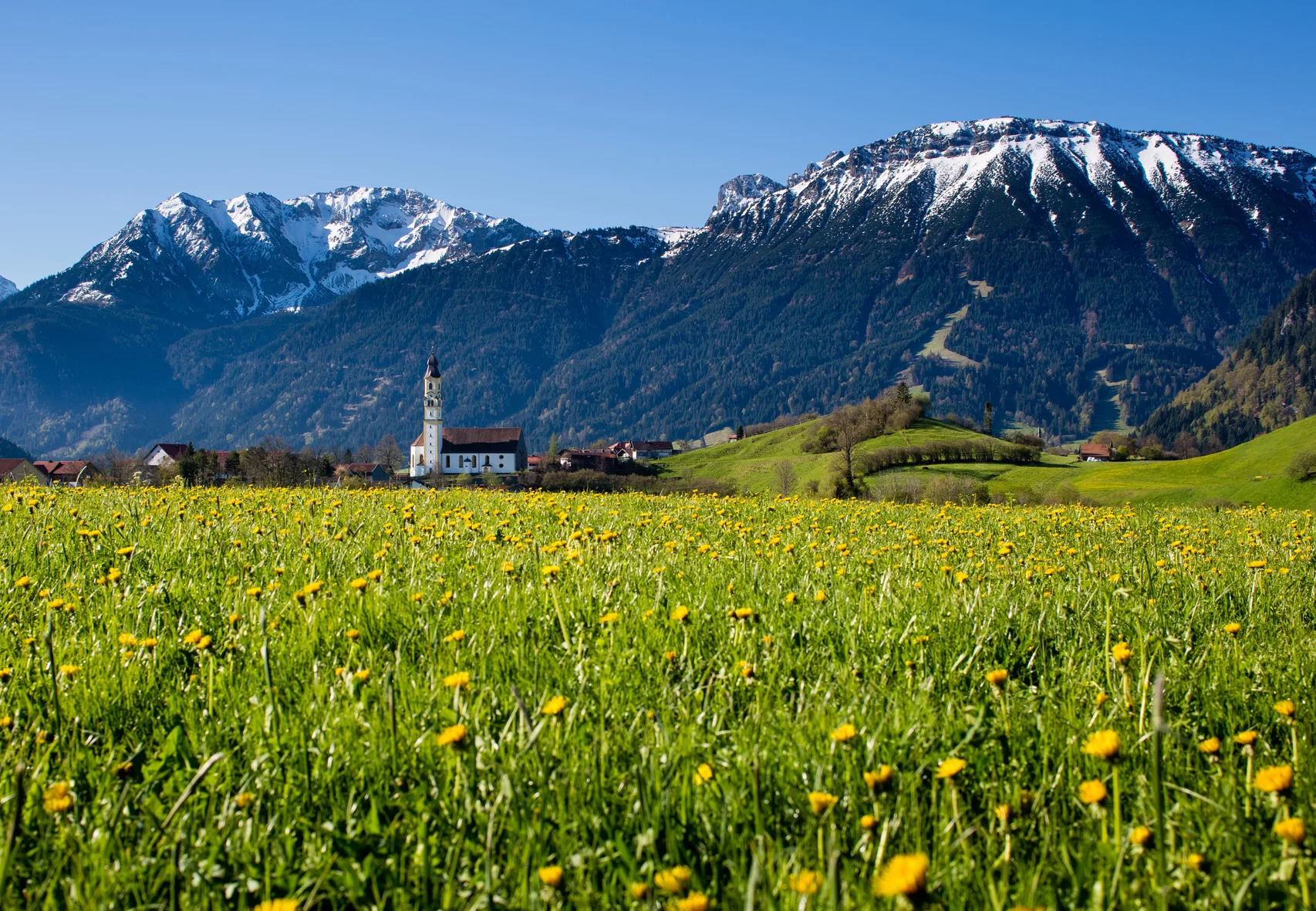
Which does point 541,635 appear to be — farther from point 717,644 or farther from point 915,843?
point 915,843

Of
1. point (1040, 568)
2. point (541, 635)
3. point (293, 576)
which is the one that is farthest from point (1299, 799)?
point (293, 576)

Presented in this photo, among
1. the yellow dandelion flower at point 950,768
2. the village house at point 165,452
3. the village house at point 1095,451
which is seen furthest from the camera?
the village house at point 1095,451

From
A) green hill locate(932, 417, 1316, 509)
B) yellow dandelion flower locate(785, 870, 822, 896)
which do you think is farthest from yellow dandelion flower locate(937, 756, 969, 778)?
green hill locate(932, 417, 1316, 509)

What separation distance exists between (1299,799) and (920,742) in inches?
40.6

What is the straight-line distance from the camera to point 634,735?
2.54 m

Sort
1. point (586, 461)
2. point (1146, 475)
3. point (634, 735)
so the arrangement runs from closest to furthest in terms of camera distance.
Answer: point (634, 735) < point (1146, 475) < point (586, 461)

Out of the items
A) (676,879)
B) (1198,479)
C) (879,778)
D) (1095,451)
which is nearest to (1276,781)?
(879,778)

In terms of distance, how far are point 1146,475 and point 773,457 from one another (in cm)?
6372

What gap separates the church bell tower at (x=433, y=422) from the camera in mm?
164500

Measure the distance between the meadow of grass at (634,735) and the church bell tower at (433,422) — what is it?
16317 cm

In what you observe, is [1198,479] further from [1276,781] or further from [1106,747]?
[1106,747]

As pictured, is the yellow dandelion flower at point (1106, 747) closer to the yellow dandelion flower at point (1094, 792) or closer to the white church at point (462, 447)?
the yellow dandelion flower at point (1094, 792)

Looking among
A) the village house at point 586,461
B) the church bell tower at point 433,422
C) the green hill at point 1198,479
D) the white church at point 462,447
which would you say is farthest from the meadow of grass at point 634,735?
the church bell tower at point 433,422

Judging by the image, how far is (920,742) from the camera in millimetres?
2559
